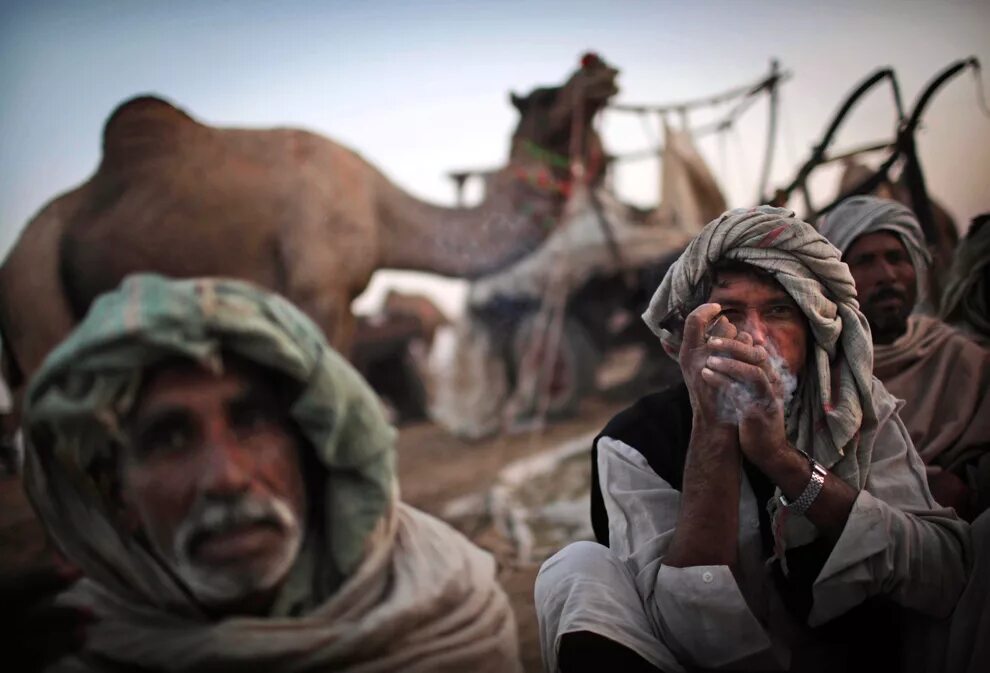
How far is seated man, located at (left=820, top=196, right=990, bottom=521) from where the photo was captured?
213cm

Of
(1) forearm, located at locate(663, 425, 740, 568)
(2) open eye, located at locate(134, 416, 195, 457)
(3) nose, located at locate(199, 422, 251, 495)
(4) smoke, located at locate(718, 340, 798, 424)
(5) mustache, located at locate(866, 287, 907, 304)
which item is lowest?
(1) forearm, located at locate(663, 425, 740, 568)

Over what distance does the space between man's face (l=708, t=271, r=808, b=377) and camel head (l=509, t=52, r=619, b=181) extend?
11.9 ft

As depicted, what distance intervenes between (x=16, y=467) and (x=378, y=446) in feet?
6.92

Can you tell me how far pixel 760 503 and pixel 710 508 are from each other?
21 cm

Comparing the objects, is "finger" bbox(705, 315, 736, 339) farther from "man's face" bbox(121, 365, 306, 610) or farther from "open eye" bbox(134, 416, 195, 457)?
"open eye" bbox(134, 416, 195, 457)

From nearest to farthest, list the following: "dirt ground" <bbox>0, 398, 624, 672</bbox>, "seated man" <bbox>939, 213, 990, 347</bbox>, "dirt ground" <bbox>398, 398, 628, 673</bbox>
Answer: "dirt ground" <bbox>0, 398, 624, 672</bbox> → "seated man" <bbox>939, 213, 990, 347</bbox> → "dirt ground" <bbox>398, 398, 628, 673</bbox>

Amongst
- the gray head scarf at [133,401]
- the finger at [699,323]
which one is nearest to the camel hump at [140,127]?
the gray head scarf at [133,401]

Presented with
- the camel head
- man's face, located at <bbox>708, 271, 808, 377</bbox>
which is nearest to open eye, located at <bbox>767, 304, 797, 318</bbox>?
man's face, located at <bbox>708, 271, 808, 377</bbox>

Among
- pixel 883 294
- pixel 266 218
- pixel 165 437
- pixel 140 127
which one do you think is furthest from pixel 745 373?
pixel 266 218

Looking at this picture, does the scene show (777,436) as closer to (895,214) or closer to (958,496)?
(958,496)

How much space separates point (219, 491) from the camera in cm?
146

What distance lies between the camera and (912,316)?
2342mm

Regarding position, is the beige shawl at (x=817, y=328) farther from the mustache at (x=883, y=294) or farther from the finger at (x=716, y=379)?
the mustache at (x=883, y=294)

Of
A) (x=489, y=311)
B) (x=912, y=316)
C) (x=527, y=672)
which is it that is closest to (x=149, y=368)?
(x=527, y=672)
